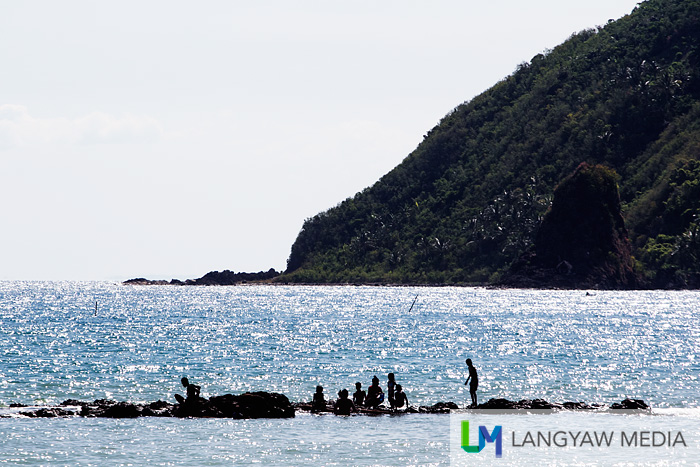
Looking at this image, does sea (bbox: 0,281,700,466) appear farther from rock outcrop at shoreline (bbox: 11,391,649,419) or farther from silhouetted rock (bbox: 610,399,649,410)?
rock outcrop at shoreline (bbox: 11,391,649,419)

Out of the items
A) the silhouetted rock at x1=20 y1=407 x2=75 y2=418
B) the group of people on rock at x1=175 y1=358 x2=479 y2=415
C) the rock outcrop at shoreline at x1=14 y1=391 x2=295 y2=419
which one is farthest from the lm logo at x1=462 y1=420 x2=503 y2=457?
the silhouetted rock at x1=20 y1=407 x2=75 y2=418

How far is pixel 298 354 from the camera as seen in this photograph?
73.6 m

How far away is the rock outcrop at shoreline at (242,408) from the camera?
40.0 m

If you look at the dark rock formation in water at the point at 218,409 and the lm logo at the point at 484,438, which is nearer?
the lm logo at the point at 484,438

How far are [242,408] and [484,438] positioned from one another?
1148 centimetres

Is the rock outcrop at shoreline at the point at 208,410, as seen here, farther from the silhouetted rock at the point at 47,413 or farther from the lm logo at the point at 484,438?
the lm logo at the point at 484,438

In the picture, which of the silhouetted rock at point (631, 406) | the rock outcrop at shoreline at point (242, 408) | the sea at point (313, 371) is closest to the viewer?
the sea at point (313, 371)

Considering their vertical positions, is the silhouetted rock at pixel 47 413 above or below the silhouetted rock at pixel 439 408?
below

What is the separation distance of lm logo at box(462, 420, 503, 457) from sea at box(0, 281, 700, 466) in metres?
0.85

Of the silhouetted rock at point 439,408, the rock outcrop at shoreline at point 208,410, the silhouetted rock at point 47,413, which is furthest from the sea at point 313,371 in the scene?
the silhouetted rock at point 439,408

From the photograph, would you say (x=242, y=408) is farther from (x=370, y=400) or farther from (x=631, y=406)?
(x=631, y=406)

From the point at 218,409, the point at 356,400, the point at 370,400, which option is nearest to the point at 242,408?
the point at 218,409

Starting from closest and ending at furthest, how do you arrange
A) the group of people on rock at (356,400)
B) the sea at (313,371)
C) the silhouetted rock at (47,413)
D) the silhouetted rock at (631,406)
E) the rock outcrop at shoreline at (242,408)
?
the sea at (313,371) < the silhouetted rock at (47,413) < the rock outcrop at shoreline at (242,408) < the group of people on rock at (356,400) < the silhouetted rock at (631,406)

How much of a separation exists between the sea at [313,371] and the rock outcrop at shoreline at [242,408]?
841mm
